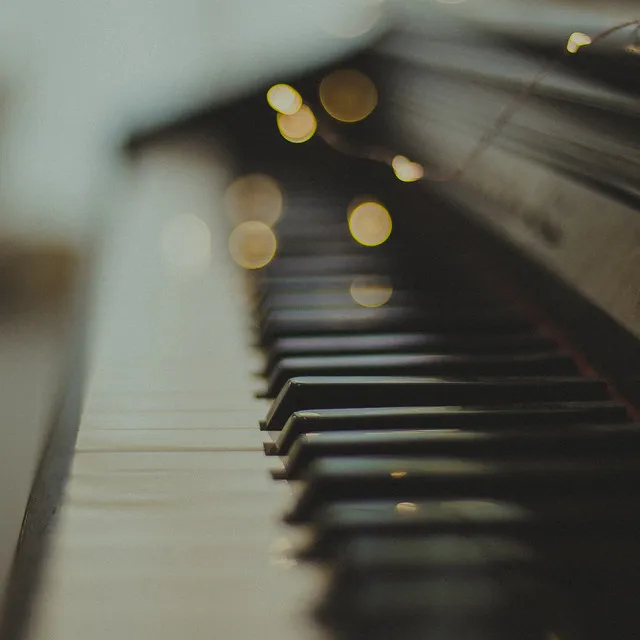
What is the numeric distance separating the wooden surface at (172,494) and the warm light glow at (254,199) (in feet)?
1.81

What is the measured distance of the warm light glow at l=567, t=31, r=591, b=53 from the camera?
109 cm

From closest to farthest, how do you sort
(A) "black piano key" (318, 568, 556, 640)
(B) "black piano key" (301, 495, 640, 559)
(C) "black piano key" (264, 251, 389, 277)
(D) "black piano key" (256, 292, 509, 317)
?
(A) "black piano key" (318, 568, 556, 640), (B) "black piano key" (301, 495, 640, 559), (D) "black piano key" (256, 292, 509, 317), (C) "black piano key" (264, 251, 389, 277)

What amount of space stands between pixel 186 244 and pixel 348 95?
1235 mm

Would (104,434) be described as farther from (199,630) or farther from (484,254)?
(484,254)

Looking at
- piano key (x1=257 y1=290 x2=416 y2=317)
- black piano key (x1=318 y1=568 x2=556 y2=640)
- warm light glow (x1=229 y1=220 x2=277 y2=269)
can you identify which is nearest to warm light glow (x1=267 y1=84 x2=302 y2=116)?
warm light glow (x1=229 y1=220 x2=277 y2=269)

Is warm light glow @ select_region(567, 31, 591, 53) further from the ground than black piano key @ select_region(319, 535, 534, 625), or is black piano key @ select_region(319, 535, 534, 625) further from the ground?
warm light glow @ select_region(567, 31, 591, 53)

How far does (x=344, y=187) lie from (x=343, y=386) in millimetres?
1412

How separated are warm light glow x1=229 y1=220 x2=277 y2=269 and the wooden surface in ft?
0.44

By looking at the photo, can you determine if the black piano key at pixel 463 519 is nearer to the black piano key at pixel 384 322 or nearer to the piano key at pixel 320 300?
the black piano key at pixel 384 322

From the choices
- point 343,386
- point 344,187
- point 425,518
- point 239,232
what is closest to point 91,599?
point 425,518

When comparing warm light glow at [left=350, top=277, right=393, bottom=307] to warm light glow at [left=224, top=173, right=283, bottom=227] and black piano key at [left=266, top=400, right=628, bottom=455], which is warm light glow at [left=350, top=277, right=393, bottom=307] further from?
warm light glow at [left=224, top=173, right=283, bottom=227]

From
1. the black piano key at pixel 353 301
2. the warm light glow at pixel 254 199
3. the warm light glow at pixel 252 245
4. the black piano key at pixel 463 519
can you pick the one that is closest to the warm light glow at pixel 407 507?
the black piano key at pixel 463 519

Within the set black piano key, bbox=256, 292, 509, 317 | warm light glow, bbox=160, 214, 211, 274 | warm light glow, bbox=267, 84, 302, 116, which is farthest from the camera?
warm light glow, bbox=267, 84, 302, 116

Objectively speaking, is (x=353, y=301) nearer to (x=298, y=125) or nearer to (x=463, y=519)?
(x=463, y=519)
